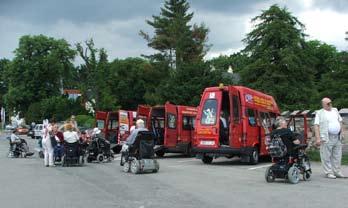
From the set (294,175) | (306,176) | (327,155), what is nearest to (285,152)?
(294,175)

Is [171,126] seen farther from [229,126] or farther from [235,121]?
[235,121]

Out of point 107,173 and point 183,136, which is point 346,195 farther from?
point 183,136

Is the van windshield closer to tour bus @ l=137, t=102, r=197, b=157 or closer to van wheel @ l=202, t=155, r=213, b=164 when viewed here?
van wheel @ l=202, t=155, r=213, b=164

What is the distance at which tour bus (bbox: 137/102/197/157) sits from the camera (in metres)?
24.3

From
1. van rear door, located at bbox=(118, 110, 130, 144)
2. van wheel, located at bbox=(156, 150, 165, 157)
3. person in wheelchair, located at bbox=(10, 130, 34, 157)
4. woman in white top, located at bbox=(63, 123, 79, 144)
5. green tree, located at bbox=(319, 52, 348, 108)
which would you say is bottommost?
van wheel, located at bbox=(156, 150, 165, 157)

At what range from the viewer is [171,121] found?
24.4m

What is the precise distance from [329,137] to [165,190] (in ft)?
15.9

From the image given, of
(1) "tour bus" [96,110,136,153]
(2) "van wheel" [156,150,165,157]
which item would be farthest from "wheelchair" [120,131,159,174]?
(1) "tour bus" [96,110,136,153]

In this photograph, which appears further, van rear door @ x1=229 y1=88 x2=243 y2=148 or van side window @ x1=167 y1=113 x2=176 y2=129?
van side window @ x1=167 y1=113 x2=176 y2=129

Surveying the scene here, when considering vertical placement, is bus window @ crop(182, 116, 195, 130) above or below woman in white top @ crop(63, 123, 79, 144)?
above

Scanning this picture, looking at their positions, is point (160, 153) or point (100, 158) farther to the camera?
point (160, 153)

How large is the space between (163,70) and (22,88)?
24.9m

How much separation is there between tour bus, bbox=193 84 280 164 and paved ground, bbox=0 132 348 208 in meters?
2.00

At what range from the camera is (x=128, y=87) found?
8312 centimetres
